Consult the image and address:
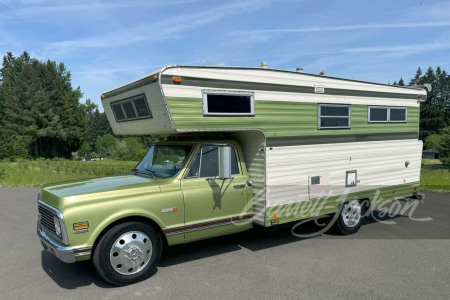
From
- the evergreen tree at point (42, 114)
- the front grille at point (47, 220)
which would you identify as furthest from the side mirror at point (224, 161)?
the evergreen tree at point (42, 114)

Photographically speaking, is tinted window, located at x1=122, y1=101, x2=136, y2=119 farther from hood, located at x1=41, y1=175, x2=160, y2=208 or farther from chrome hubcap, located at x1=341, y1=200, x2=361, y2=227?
chrome hubcap, located at x1=341, y1=200, x2=361, y2=227

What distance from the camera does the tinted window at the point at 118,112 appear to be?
19.2 ft

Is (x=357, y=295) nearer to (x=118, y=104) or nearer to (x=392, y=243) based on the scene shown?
(x=392, y=243)

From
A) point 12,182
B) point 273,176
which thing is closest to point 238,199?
point 273,176

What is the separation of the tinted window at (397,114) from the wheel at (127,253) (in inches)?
217

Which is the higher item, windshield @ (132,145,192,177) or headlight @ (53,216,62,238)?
windshield @ (132,145,192,177)

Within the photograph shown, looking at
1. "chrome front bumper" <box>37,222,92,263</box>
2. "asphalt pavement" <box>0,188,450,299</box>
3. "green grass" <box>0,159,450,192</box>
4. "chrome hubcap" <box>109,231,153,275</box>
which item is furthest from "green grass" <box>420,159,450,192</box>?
"chrome front bumper" <box>37,222,92,263</box>

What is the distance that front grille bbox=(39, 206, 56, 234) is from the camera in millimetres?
4437

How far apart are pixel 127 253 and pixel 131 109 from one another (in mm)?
2280

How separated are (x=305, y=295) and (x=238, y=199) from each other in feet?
5.81

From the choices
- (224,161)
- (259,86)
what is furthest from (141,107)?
(259,86)

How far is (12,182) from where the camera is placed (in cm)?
1409

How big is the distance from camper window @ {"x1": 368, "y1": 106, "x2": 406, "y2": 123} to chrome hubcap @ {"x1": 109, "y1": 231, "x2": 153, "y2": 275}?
502 centimetres

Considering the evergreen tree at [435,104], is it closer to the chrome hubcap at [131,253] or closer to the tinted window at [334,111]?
the tinted window at [334,111]
